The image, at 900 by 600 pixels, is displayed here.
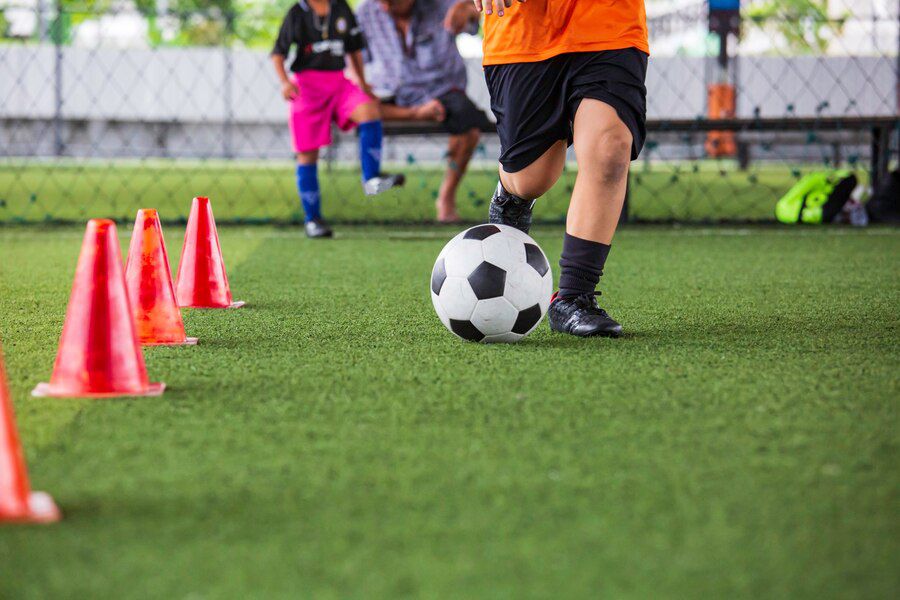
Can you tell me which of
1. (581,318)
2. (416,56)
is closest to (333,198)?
(416,56)

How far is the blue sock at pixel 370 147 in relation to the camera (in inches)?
226

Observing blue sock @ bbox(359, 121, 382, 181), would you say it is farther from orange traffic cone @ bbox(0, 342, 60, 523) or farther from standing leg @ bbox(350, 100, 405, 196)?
orange traffic cone @ bbox(0, 342, 60, 523)

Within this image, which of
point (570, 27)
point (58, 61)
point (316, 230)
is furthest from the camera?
point (58, 61)

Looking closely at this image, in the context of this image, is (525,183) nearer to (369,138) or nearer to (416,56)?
(369,138)

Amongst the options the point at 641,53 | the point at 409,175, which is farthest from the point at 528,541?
the point at 409,175

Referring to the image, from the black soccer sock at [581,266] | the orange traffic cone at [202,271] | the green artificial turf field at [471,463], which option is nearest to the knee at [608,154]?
Answer: the black soccer sock at [581,266]

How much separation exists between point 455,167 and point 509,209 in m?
3.31

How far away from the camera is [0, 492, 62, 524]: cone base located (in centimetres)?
135

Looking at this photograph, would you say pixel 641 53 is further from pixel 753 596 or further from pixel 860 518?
pixel 753 596

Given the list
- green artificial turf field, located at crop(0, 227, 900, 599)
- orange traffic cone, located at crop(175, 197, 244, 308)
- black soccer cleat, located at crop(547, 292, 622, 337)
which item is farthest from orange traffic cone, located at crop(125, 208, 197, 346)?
black soccer cleat, located at crop(547, 292, 622, 337)

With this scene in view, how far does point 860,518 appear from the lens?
1.37 metres

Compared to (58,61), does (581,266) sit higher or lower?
lower

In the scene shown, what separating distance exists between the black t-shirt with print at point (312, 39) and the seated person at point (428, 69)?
3.53 feet

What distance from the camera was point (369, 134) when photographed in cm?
577
